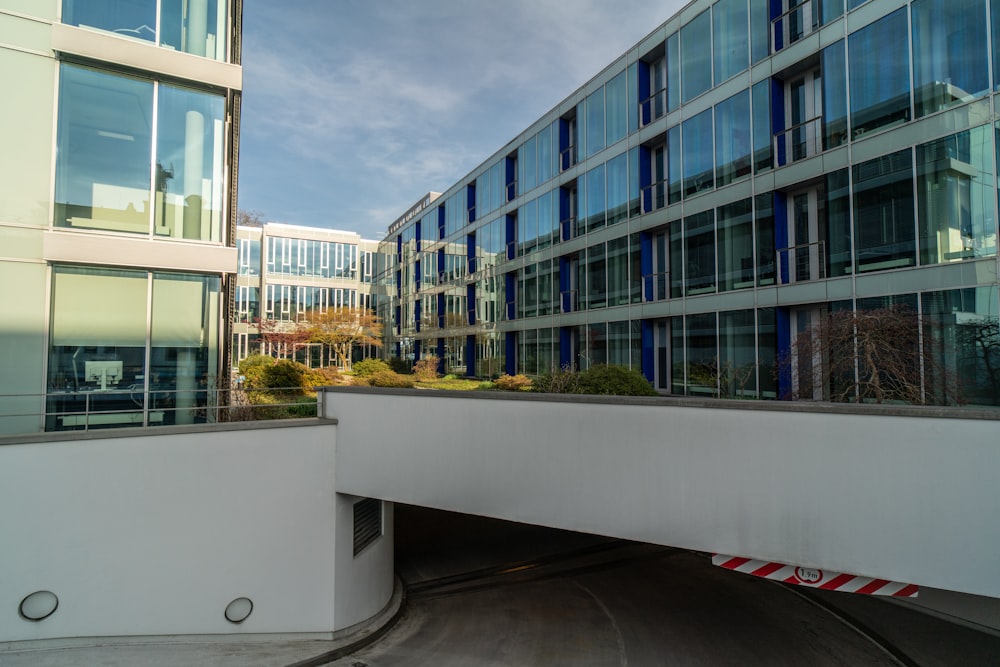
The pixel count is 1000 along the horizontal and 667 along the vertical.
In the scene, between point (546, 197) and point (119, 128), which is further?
point (546, 197)

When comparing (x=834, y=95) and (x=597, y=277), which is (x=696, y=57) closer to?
(x=834, y=95)

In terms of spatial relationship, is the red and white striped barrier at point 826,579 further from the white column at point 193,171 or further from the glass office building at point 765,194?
the white column at point 193,171

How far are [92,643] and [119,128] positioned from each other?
31.7 ft

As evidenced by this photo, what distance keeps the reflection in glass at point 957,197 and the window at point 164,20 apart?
16.0 metres

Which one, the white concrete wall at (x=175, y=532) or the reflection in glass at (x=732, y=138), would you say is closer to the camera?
the white concrete wall at (x=175, y=532)

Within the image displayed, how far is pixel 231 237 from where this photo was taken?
1210 centimetres

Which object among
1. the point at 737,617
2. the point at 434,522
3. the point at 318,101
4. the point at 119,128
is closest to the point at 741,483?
the point at 737,617

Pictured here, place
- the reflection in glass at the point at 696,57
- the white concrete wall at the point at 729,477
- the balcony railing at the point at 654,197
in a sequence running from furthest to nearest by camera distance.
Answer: the balcony railing at the point at 654,197 → the reflection in glass at the point at 696,57 → the white concrete wall at the point at 729,477

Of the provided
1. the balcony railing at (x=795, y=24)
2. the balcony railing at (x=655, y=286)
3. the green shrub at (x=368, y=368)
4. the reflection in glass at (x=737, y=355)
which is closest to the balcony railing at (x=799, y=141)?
the balcony railing at (x=795, y=24)

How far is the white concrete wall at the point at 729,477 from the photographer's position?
581 cm

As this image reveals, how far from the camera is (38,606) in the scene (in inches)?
327

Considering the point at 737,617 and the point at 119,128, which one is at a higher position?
the point at 119,128

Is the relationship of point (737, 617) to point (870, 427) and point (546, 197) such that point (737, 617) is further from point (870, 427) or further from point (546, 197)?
point (546, 197)

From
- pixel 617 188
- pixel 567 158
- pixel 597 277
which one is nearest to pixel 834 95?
pixel 617 188
